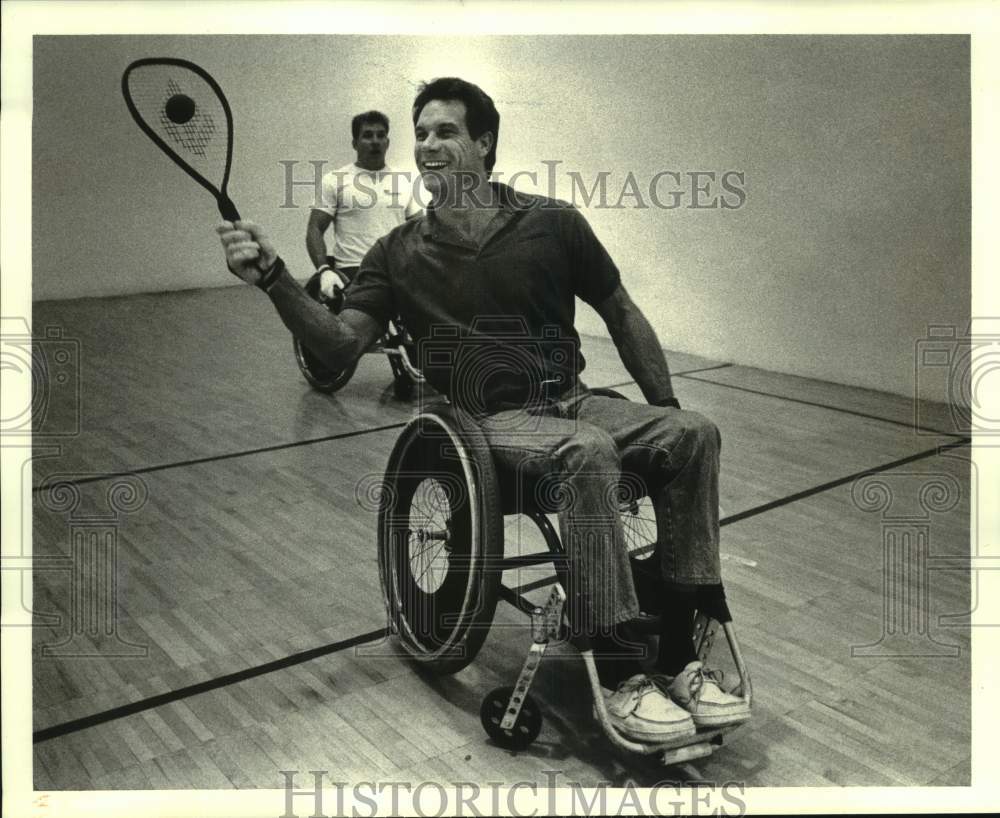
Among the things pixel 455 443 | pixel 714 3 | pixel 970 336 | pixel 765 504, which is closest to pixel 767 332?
pixel 765 504

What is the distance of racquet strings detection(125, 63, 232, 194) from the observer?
232 cm

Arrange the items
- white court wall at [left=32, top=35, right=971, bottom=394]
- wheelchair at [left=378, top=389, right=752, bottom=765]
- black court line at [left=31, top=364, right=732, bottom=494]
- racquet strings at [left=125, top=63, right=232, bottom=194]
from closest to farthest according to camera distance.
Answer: wheelchair at [left=378, top=389, right=752, bottom=765] < racquet strings at [left=125, top=63, right=232, bottom=194] < white court wall at [left=32, top=35, right=971, bottom=394] < black court line at [left=31, top=364, right=732, bottom=494]

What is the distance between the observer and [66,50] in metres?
2.24

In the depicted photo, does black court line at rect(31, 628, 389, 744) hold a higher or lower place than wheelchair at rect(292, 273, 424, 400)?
lower

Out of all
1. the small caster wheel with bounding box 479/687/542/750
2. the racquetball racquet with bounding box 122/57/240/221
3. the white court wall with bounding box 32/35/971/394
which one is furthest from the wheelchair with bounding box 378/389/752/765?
the racquetball racquet with bounding box 122/57/240/221

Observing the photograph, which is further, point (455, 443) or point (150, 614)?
point (150, 614)

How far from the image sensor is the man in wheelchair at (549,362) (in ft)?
6.66

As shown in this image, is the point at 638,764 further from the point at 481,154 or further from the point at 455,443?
the point at 481,154

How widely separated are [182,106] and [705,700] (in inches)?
63.7

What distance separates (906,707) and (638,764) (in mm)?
610

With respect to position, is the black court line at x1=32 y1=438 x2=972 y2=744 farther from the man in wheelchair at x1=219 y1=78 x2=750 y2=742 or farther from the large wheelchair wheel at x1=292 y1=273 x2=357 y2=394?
the large wheelchair wheel at x1=292 y1=273 x2=357 y2=394

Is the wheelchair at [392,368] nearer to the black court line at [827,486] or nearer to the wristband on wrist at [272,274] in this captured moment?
the black court line at [827,486]

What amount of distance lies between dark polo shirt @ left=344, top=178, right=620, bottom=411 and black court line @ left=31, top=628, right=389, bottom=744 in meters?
0.67

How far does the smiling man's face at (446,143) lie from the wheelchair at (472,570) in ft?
1.71
